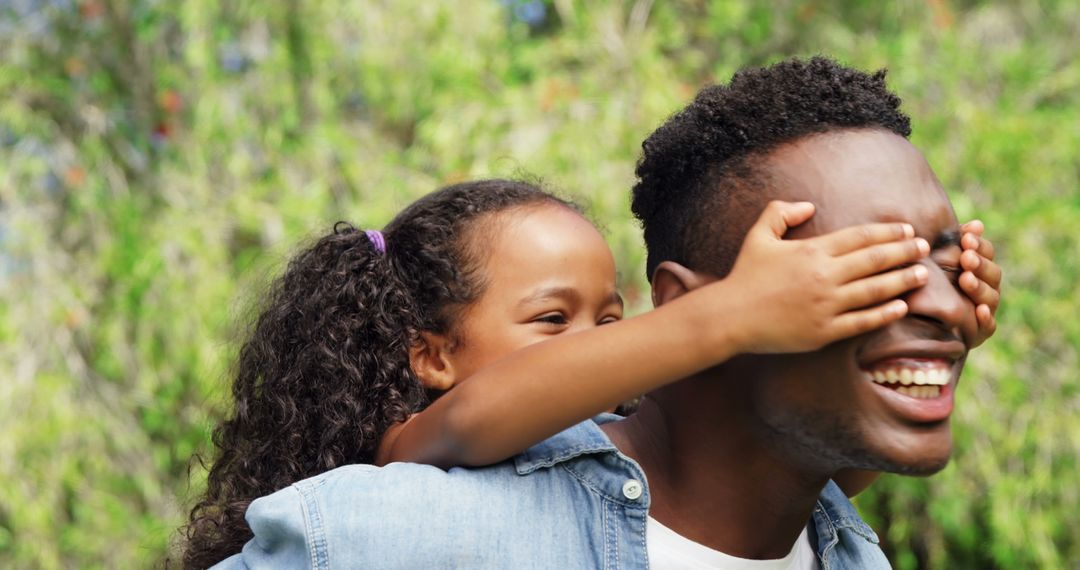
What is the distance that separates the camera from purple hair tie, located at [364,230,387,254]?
9.16 feet

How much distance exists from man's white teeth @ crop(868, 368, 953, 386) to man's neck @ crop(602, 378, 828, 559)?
0.24 m

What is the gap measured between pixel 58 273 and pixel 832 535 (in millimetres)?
4625

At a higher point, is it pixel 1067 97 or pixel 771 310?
pixel 1067 97

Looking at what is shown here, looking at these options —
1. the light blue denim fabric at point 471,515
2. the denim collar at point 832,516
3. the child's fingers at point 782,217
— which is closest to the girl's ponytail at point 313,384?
the light blue denim fabric at point 471,515

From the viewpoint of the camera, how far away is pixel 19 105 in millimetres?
6098

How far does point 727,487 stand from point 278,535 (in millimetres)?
710

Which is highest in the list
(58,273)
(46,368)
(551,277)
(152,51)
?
(152,51)

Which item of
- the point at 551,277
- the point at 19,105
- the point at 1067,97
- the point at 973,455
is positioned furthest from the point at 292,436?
the point at 1067,97

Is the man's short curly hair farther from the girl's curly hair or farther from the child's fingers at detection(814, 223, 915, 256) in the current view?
the girl's curly hair

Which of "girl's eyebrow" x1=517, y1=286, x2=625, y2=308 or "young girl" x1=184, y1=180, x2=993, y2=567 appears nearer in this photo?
"young girl" x1=184, y1=180, x2=993, y2=567

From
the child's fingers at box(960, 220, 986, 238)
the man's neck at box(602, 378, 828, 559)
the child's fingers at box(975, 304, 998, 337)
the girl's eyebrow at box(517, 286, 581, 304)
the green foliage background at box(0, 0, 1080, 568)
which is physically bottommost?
the man's neck at box(602, 378, 828, 559)

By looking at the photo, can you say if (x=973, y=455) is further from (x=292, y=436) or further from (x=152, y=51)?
(x=152, y=51)

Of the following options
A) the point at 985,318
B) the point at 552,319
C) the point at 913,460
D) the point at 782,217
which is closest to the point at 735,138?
the point at 782,217

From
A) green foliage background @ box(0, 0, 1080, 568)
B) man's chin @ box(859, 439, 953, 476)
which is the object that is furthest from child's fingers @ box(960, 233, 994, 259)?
green foliage background @ box(0, 0, 1080, 568)
